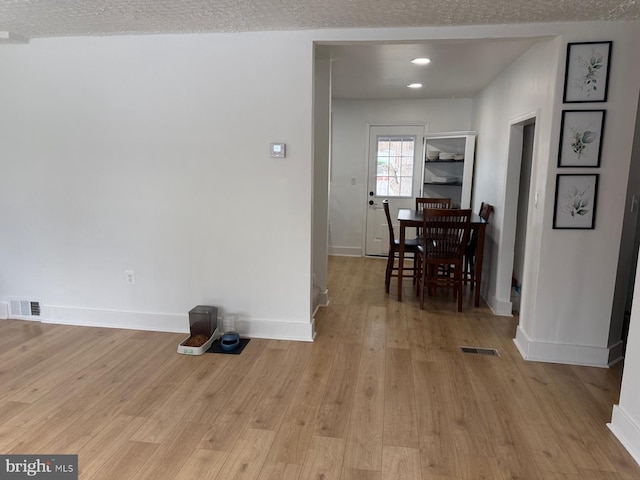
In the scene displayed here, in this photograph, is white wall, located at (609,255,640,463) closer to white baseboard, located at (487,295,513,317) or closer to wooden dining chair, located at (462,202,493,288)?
white baseboard, located at (487,295,513,317)

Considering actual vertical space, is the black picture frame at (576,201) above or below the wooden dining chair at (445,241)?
above

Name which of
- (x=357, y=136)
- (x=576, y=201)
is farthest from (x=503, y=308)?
(x=357, y=136)

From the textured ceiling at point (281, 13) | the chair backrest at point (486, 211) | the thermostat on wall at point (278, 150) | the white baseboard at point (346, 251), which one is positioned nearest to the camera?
the textured ceiling at point (281, 13)

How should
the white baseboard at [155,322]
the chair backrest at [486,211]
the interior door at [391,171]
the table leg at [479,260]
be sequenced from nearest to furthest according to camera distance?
the white baseboard at [155,322]
the table leg at [479,260]
the chair backrest at [486,211]
the interior door at [391,171]

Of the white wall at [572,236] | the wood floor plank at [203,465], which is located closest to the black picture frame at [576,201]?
the white wall at [572,236]

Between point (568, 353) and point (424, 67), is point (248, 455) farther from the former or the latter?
point (424, 67)

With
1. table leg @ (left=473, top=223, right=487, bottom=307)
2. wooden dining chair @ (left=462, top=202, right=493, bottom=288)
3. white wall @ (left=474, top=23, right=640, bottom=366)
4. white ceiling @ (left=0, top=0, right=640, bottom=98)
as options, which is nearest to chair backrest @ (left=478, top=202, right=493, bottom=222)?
wooden dining chair @ (left=462, top=202, right=493, bottom=288)

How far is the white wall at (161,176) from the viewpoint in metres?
3.01

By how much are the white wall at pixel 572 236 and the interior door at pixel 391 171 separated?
8.99 ft

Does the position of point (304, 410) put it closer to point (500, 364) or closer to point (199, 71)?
point (500, 364)

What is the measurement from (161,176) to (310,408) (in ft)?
6.71

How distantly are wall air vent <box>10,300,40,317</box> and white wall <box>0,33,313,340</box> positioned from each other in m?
0.19

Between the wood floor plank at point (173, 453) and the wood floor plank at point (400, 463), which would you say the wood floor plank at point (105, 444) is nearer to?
the wood floor plank at point (173, 453)

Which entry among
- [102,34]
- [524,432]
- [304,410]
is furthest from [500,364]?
[102,34]
